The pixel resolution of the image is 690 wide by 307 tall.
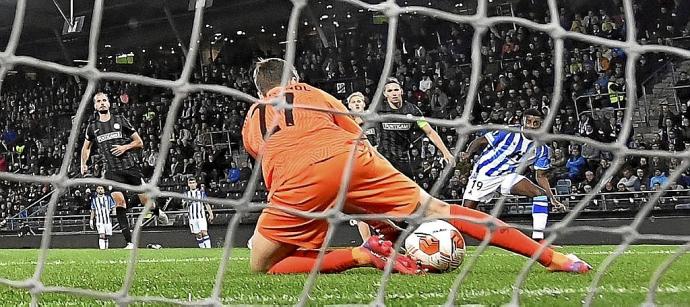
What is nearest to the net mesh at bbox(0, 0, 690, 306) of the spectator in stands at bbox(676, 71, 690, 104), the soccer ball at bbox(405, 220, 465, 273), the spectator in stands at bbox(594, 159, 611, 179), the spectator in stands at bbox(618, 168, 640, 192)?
the soccer ball at bbox(405, 220, 465, 273)

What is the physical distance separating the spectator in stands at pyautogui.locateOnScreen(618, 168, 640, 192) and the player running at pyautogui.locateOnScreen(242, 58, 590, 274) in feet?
25.4

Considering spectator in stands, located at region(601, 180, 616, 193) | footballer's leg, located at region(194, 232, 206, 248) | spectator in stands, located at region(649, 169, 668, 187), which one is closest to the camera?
spectator in stands, located at region(649, 169, 668, 187)

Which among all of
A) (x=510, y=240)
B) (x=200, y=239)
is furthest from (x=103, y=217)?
(x=510, y=240)

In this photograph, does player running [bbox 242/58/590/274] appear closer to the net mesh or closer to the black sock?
the net mesh

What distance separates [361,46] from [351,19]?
713 mm

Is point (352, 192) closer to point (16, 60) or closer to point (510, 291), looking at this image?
point (510, 291)

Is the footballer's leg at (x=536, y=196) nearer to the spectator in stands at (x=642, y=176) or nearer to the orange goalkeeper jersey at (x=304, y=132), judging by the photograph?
the spectator in stands at (x=642, y=176)

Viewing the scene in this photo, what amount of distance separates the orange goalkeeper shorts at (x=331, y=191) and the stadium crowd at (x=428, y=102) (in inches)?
230

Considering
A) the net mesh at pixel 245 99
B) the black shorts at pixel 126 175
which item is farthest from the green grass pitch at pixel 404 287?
the black shorts at pixel 126 175

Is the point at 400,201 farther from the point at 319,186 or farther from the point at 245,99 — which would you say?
the point at 245,99

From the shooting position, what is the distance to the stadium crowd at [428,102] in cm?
1238

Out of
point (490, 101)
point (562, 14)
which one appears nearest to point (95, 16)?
point (490, 101)

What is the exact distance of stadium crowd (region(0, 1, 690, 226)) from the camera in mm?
12383

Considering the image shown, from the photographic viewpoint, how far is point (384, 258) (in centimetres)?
428
